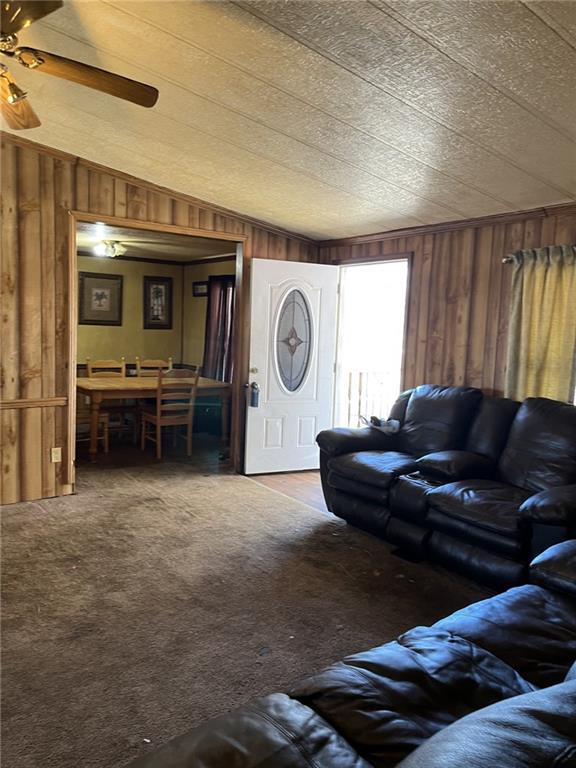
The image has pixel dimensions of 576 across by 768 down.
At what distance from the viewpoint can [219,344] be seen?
764 centimetres

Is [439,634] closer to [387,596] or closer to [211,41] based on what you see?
[387,596]

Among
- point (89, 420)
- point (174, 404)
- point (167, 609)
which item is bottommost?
point (167, 609)

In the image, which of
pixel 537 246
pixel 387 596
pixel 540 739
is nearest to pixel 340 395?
pixel 537 246

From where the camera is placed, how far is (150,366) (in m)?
7.35

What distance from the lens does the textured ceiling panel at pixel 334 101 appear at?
2.24 meters

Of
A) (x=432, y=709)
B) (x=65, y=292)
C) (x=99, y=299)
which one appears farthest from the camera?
(x=99, y=299)

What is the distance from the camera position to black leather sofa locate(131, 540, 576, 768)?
838 millimetres

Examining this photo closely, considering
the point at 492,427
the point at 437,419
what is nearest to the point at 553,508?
the point at 492,427

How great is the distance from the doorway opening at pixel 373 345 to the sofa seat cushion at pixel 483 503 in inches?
116

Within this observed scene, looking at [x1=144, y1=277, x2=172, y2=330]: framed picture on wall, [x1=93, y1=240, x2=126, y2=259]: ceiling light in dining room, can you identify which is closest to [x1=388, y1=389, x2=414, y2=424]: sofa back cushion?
[x1=93, y1=240, x2=126, y2=259]: ceiling light in dining room

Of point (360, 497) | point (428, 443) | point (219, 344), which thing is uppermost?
point (219, 344)

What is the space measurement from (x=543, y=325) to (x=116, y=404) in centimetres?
512

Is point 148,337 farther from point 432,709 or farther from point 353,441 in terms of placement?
point 432,709

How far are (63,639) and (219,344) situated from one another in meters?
5.30
